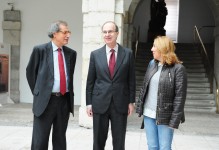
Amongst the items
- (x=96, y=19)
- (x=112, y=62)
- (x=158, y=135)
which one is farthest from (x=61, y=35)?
(x=96, y=19)

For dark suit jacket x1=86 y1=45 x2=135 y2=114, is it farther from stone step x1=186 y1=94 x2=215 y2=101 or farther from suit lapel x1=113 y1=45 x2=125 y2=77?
stone step x1=186 y1=94 x2=215 y2=101

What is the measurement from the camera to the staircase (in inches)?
453

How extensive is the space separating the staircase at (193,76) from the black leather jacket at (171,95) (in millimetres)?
8017

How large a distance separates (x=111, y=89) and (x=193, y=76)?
972cm

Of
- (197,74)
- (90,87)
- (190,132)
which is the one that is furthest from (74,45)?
(90,87)

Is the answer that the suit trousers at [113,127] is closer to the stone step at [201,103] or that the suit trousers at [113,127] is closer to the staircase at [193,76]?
the staircase at [193,76]

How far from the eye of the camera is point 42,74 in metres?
3.78

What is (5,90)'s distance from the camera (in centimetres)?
1143

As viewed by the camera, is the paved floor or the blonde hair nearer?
the blonde hair

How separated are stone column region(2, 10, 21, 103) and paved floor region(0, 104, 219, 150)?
261cm

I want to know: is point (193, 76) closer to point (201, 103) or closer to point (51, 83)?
point (201, 103)

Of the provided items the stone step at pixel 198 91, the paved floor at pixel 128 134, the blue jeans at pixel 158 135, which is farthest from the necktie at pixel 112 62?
the stone step at pixel 198 91

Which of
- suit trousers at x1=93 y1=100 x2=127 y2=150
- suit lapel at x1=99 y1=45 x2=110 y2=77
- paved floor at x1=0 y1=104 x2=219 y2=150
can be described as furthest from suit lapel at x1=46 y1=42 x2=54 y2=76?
paved floor at x1=0 y1=104 x2=219 y2=150

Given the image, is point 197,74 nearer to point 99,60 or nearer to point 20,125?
point 20,125
